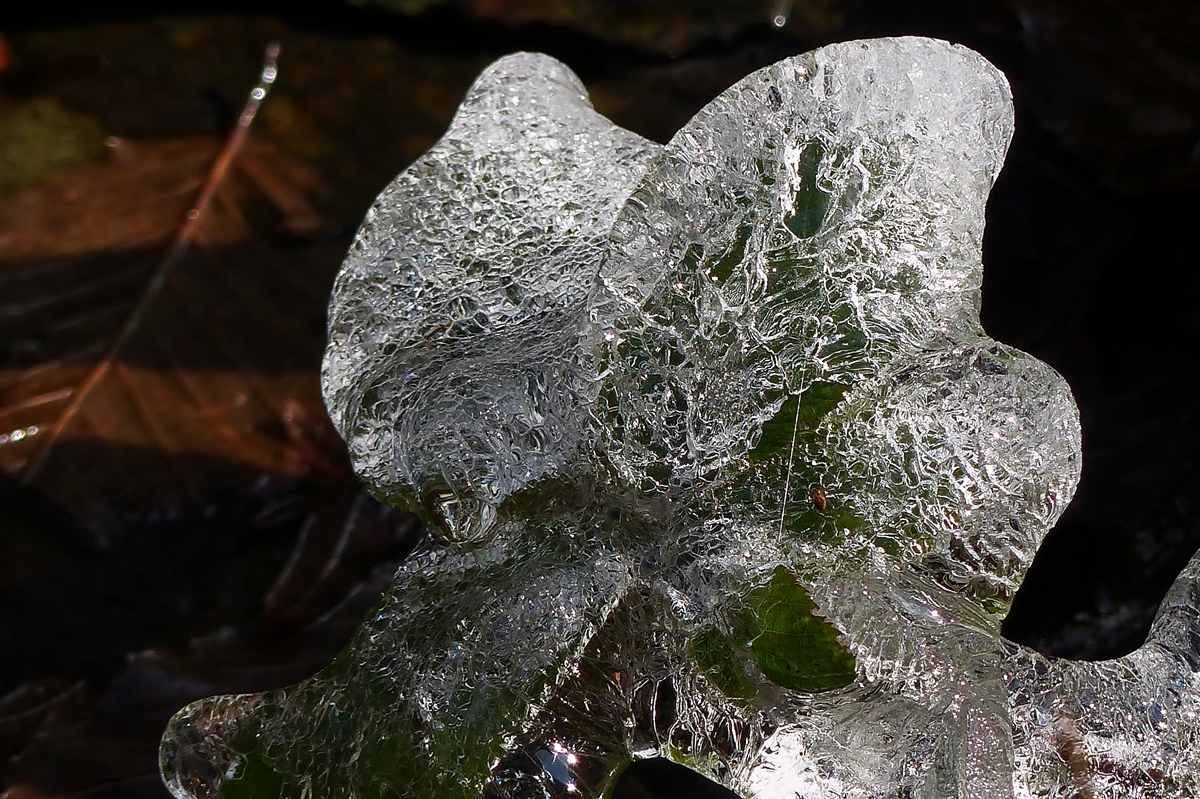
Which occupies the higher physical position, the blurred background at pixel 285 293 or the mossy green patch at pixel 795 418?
the mossy green patch at pixel 795 418

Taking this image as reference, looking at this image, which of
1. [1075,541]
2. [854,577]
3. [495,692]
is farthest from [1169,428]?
[495,692]

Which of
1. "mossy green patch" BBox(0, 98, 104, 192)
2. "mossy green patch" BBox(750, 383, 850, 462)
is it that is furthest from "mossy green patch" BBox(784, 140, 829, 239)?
"mossy green patch" BBox(0, 98, 104, 192)

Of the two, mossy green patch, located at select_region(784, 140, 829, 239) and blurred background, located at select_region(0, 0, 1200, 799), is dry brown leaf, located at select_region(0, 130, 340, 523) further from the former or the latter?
mossy green patch, located at select_region(784, 140, 829, 239)

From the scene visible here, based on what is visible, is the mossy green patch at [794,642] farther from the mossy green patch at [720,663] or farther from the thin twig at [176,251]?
the thin twig at [176,251]

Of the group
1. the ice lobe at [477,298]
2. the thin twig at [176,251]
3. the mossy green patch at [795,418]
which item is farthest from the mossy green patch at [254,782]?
the thin twig at [176,251]

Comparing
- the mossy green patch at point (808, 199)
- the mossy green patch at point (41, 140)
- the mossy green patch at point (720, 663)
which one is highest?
the mossy green patch at point (808, 199)

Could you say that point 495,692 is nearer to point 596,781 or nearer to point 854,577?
point 596,781

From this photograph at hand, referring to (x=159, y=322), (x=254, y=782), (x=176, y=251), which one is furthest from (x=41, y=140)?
(x=254, y=782)

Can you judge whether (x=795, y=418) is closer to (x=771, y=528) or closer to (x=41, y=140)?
(x=771, y=528)
